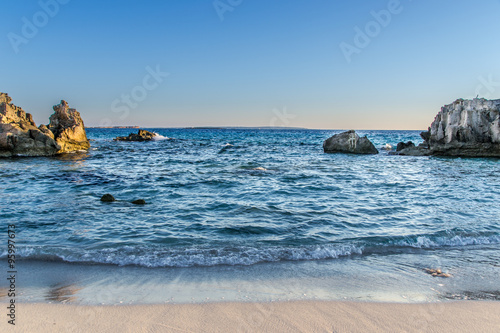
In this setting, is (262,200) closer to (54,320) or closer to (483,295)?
(483,295)

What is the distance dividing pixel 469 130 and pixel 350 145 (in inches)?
410

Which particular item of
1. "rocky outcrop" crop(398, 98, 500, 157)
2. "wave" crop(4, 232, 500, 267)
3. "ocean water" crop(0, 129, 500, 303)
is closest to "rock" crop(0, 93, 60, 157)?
"ocean water" crop(0, 129, 500, 303)

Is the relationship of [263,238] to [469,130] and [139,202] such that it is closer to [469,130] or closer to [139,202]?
[139,202]

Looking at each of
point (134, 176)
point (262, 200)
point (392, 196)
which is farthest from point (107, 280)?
point (134, 176)

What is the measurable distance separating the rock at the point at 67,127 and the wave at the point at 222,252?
29895 mm

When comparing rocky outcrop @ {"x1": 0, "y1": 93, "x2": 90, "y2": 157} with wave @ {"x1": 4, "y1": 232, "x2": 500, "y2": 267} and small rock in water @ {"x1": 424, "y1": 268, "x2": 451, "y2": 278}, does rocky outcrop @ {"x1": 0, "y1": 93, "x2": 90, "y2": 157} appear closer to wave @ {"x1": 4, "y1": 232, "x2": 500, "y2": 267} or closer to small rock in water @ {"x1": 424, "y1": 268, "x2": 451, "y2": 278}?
wave @ {"x1": 4, "y1": 232, "x2": 500, "y2": 267}

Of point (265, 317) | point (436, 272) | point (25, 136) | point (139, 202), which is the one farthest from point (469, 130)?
point (25, 136)

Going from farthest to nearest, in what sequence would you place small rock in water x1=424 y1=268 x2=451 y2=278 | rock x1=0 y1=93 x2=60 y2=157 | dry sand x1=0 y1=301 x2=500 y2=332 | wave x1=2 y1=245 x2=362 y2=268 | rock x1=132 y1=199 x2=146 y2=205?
rock x1=0 y1=93 x2=60 y2=157, rock x1=132 y1=199 x2=146 y2=205, wave x1=2 y1=245 x2=362 y2=268, small rock in water x1=424 y1=268 x2=451 y2=278, dry sand x1=0 y1=301 x2=500 y2=332

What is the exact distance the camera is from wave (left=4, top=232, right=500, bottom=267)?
583cm

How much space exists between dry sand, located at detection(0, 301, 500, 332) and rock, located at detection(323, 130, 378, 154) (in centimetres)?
2983

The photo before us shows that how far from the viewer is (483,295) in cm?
458

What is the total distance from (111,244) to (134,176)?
10.7 meters

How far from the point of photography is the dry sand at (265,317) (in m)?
3.64

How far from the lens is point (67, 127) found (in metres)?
34.5
